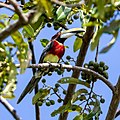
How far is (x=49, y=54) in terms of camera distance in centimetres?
377

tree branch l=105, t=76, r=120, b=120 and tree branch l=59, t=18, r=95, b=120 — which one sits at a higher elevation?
tree branch l=59, t=18, r=95, b=120

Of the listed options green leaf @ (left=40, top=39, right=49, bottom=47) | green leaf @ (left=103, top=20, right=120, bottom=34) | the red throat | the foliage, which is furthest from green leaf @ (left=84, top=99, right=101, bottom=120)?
green leaf @ (left=103, top=20, right=120, bottom=34)

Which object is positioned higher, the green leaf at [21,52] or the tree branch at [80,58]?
the tree branch at [80,58]

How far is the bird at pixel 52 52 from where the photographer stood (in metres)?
2.95

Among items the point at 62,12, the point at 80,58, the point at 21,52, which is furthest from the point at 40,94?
the point at 21,52

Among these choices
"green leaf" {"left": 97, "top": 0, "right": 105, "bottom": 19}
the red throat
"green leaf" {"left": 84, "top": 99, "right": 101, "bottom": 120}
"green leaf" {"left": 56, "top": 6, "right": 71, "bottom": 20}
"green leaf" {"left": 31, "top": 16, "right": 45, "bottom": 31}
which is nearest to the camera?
"green leaf" {"left": 97, "top": 0, "right": 105, "bottom": 19}

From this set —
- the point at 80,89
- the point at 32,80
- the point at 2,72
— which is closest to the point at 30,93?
the point at 32,80

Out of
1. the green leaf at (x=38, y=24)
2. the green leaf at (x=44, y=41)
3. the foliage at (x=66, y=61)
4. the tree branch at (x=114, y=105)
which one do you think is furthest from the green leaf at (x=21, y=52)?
the green leaf at (x=44, y=41)

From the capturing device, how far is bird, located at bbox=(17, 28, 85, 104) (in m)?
2.95

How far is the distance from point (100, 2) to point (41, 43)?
6.97ft

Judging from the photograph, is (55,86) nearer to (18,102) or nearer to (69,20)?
(18,102)

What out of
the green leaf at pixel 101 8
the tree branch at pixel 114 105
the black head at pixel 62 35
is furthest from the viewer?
the black head at pixel 62 35

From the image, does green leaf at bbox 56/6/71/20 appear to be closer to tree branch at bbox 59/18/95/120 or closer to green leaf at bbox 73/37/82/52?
tree branch at bbox 59/18/95/120

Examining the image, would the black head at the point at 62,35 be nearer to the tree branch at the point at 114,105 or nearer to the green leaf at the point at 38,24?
the green leaf at the point at 38,24
